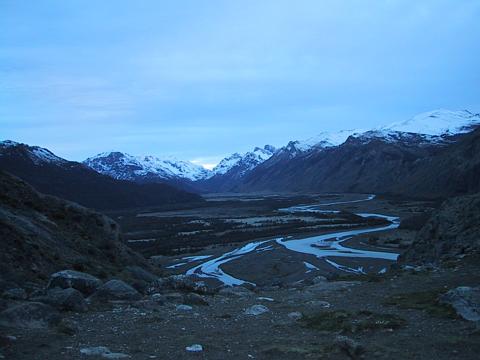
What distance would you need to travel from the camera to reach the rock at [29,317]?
1151cm

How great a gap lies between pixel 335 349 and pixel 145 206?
547 ft

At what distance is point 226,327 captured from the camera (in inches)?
503

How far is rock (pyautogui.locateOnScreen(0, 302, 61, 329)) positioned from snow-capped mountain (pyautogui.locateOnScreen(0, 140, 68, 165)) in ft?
515

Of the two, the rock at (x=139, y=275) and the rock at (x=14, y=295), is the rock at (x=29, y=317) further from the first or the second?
the rock at (x=139, y=275)

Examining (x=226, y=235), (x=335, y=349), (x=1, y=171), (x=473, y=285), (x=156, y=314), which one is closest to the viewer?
(x=335, y=349)

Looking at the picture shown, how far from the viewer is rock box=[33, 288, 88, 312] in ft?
45.4

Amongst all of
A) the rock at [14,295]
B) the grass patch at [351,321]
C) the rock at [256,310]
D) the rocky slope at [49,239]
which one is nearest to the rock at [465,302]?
the grass patch at [351,321]

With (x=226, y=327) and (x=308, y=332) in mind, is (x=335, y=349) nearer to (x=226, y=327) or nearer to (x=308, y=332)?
(x=308, y=332)

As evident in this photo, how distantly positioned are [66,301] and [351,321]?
757 cm

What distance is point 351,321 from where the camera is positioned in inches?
491

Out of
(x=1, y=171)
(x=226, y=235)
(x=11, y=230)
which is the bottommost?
(x=226, y=235)

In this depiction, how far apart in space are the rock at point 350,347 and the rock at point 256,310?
4.56m

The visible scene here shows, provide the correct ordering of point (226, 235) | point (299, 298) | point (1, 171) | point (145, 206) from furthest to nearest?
point (145, 206), point (226, 235), point (1, 171), point (299, 298)

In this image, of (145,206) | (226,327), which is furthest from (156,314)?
(145,206)
